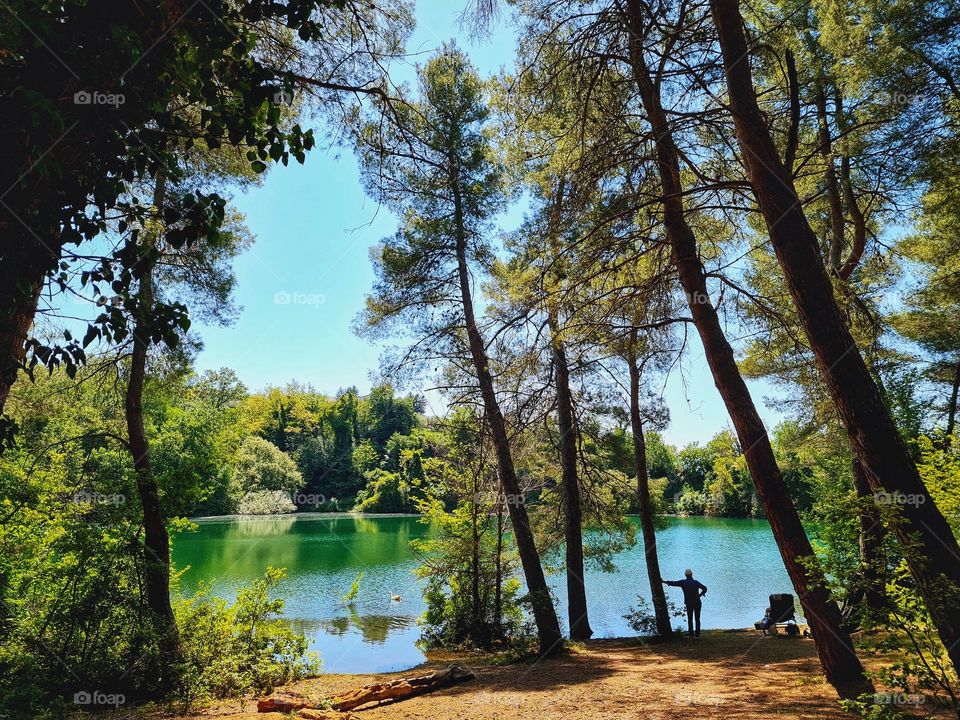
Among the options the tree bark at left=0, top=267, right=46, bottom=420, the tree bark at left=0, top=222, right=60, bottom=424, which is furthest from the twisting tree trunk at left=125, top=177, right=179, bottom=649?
the tree bark at left=0, top=222, right=60, bottom=424

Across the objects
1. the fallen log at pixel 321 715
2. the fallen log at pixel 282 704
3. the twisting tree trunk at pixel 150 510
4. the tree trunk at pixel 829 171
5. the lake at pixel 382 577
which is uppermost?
the tree trunk at pixel 829 171

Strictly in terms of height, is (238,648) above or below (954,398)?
below

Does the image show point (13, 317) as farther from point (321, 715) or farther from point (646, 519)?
point (646, 519)

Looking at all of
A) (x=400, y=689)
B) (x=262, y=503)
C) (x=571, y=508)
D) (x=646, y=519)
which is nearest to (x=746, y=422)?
(x=400, y=689)

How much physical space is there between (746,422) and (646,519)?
5.59m

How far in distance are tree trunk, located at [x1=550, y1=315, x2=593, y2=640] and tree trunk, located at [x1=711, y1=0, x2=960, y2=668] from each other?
5.68m

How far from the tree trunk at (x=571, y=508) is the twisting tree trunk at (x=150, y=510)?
6.13 metres

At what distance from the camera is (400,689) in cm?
564

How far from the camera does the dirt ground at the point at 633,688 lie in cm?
435

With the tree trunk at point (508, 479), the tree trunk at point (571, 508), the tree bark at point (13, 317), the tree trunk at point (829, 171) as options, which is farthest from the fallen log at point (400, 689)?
the tree trunk at point (829, 171)

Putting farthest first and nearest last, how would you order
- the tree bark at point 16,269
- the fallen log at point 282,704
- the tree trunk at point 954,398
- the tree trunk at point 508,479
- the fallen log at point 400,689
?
the tree trunk at point 954,398
the tree trunk at point 508,479
the fallen log at point 400,689
the fallen log at point 282,704
the tree bark at point 16,269

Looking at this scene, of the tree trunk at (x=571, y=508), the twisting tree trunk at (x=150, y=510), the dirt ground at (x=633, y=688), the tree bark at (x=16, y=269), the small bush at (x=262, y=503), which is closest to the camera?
the tree bark at (x=16, y=269)

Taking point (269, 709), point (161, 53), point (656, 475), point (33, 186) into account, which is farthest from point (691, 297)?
point (656, 475)

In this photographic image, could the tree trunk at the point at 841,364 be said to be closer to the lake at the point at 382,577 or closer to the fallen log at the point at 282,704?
the fallen log at the point at 282,704
